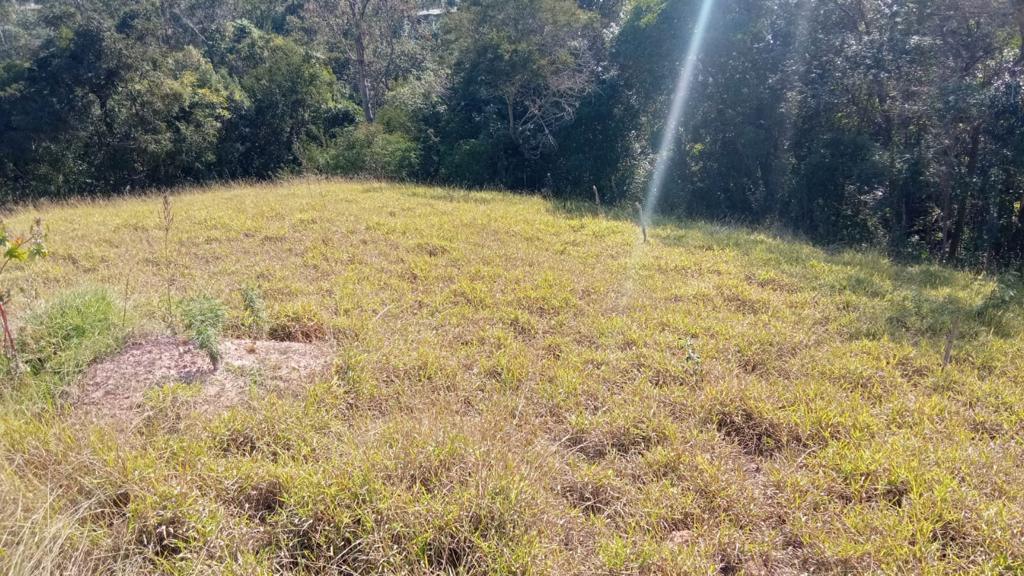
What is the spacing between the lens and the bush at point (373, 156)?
43.2 feet

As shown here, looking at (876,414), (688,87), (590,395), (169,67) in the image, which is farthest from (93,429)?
(169,67)

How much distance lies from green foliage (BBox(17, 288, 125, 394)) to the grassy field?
2 centimetres

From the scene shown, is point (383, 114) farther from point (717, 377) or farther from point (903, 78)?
point (717, 377)

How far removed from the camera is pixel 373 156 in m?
13.2

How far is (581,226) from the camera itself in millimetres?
7508

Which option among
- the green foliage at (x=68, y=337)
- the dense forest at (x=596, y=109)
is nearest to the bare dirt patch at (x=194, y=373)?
the green foliage at (x=68, y=337)

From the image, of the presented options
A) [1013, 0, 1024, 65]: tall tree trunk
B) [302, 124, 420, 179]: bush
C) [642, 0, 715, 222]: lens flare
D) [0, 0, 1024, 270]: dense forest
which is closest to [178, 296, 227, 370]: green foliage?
[642, 0, 715, 222]: lens flare

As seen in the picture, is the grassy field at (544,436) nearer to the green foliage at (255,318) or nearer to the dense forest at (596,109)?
the green foliage at (255,318)

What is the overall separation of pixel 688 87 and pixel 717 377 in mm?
9795

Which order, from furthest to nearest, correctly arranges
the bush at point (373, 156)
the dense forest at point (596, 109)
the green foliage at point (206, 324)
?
the bush at point (373, 156), the dense forest at point (596, 109), the green foliage at point (206, 324)

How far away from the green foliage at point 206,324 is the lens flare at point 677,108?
8351 millimetres

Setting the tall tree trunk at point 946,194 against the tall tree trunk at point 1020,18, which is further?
the tall tree trunk at point 946,194

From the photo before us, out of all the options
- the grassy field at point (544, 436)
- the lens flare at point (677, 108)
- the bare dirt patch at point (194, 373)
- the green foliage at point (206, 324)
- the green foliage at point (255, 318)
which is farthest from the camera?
the lens flare at point (677, 108)

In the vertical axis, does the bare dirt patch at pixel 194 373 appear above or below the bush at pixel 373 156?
below
